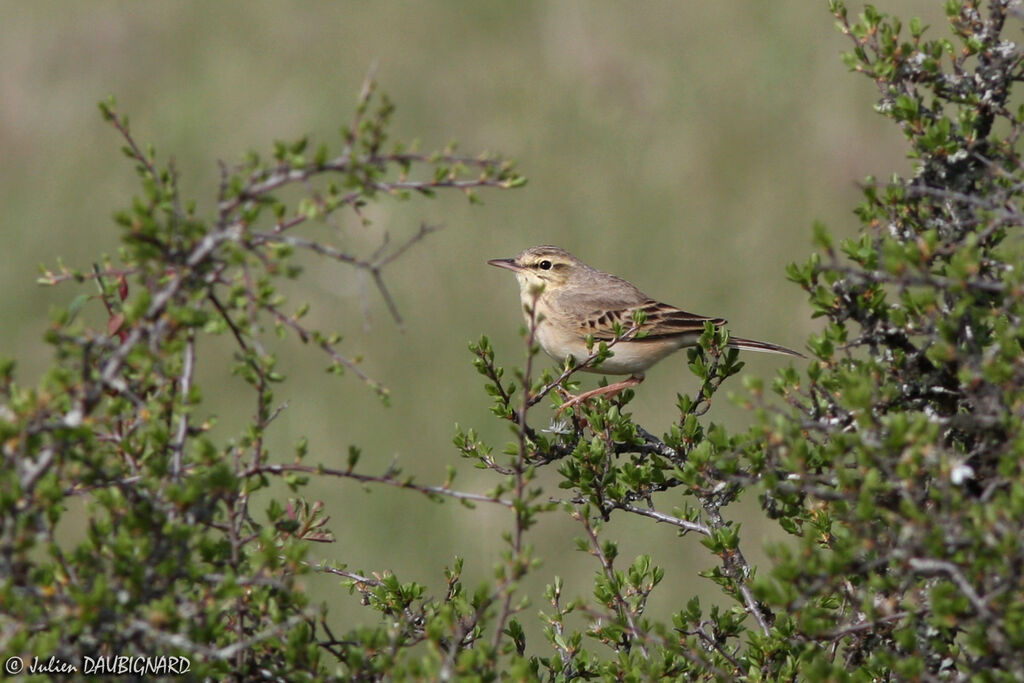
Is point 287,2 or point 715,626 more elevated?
point 287,2

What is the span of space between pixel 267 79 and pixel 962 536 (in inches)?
493

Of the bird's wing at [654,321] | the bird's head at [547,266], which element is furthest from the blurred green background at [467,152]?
the bird's wing at [654,321]

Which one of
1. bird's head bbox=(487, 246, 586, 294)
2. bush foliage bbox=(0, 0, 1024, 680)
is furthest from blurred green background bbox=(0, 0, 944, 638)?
bush foliage bbox=(0, 0, 1024, 680)

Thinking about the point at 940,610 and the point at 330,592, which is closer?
the point at 940,610

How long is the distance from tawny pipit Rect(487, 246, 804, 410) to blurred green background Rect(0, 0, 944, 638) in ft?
6.74

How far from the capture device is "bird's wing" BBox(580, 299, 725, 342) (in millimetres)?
7555

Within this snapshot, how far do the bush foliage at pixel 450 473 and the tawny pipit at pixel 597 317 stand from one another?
2.88 m

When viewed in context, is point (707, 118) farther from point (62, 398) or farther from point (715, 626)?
point (62, 398)

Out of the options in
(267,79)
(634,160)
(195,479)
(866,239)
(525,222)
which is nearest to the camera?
(195,479)

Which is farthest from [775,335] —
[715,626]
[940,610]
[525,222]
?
[940,610]

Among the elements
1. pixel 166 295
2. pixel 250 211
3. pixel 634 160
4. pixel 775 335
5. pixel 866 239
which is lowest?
pixel 166 295

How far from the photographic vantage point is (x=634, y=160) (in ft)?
43.9

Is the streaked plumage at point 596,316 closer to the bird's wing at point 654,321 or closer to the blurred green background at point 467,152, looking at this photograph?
the bird's wing at point 654,321

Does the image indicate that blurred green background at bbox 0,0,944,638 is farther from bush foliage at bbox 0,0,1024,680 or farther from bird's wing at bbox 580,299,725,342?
bush foliage at bbox 0,0,1024,680
